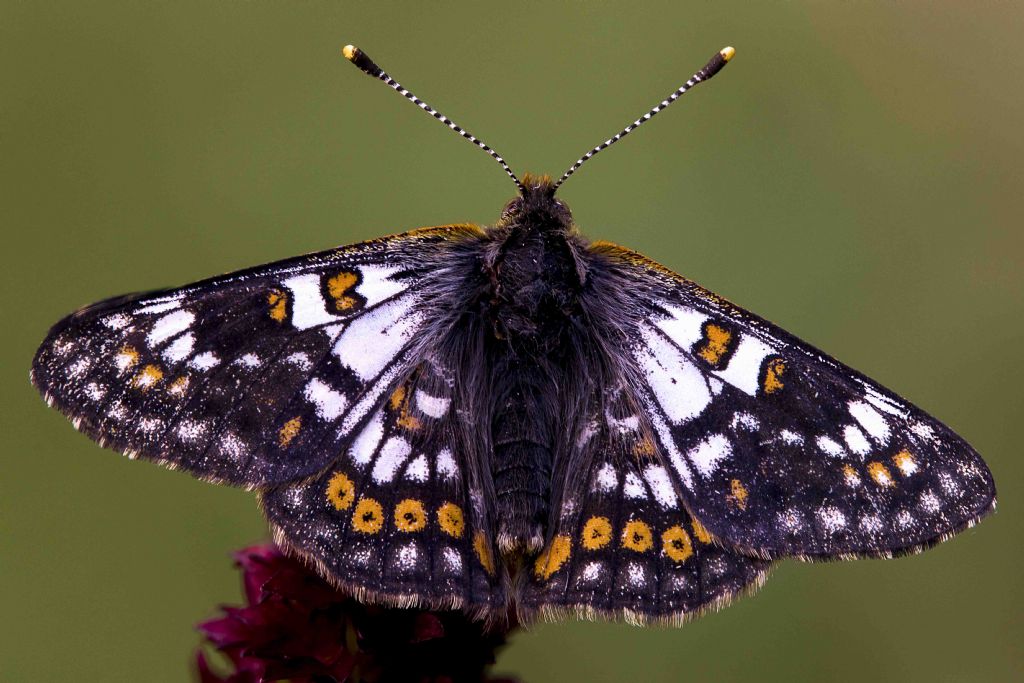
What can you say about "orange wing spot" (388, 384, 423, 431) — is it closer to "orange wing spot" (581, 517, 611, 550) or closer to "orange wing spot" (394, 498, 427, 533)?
"orange wing spot" (394, 498, 427, 533)

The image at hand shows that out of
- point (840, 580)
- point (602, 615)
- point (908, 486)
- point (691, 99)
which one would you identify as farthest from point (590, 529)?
point (691, 99)

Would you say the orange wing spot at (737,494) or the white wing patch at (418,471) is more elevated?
the white wing patch at (418,471)

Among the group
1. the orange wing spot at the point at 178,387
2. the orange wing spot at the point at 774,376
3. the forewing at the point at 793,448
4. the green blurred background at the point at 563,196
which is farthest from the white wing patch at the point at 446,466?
the green blurred background at the point at 563,196


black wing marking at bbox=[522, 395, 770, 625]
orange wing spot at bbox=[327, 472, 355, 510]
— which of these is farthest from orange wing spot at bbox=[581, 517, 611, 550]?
orange wing spot at bbox=[327, 472, 355, 510]

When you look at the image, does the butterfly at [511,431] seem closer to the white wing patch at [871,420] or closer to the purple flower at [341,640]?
the white wing patch at [871,420]

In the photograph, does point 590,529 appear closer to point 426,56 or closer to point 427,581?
point 427,581

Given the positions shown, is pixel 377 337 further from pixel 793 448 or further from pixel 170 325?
pixel 793 448

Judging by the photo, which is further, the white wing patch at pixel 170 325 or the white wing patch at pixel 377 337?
the white wing patch at pixel 377 337
